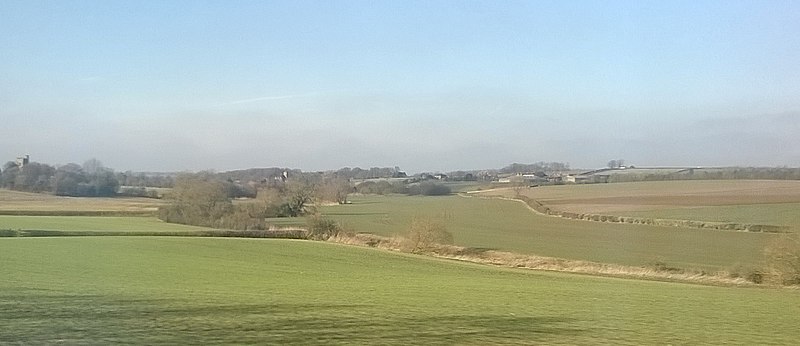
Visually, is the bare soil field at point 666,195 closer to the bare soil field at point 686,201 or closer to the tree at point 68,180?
the bare soil field at point 686,201

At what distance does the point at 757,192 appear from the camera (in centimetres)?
7075

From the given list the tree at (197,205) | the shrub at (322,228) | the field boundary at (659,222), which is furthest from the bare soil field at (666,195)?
the tree at (197,205)

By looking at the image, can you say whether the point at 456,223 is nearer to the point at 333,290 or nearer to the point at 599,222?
the point at 599,222

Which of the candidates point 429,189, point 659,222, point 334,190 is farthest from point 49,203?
point 659,222

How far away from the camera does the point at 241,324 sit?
1644 centimetres

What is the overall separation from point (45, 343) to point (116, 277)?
16512mm

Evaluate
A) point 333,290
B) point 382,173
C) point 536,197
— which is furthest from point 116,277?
point 382,173

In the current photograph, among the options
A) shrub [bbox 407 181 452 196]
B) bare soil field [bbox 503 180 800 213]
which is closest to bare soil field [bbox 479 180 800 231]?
bare soil field [bbox 503 180 800 213]

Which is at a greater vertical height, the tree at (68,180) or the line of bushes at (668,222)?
the tree at (68,180)

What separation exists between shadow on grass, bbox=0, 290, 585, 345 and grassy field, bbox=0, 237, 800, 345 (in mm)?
35

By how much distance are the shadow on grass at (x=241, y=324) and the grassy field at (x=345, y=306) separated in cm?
3

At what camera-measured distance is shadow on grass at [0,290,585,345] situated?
14516 millimetres

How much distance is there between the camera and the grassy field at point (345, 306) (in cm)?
1563

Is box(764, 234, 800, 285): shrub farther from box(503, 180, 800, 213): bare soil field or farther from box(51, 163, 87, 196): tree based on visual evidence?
box(51, 163, 87, 196): tree
